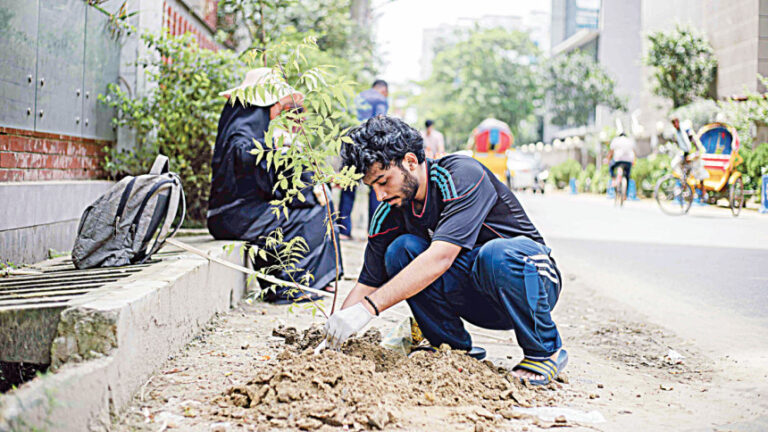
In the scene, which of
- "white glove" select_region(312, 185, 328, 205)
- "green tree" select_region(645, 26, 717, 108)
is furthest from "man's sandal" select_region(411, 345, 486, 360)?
"green tree" select_region(645, 26, 717, 108)

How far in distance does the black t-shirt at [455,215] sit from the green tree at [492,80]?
41.8 meters

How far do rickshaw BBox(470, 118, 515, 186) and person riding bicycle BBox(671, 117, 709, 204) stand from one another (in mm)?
4538

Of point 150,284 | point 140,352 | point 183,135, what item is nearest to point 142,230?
point 150,284

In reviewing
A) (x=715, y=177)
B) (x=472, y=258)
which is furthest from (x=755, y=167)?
(x=472, y=258)

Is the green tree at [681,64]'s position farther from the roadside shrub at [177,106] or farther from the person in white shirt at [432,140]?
the roadside shrub at [177,106]

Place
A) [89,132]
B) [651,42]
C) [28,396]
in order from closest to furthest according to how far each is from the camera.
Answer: [28,396]
[89,132]
[651,42]

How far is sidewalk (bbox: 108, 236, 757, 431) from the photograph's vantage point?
2434 mm

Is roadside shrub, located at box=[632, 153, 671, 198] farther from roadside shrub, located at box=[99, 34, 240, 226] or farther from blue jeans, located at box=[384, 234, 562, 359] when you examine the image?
blue jeans, located at box=[384, 234, 562, 359]

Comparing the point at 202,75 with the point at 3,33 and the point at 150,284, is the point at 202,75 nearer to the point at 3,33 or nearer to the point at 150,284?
the point at 3,33

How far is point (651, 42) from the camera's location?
1030 inches

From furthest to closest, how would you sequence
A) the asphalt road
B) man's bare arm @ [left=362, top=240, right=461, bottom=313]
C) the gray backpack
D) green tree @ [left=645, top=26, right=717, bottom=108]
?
green tree @ [left=645, top=26, right=717, bottom=108] < the asphalt road < the gray backpack < man's bare arm @ [left=362, top=240, right=461, bottom=313]

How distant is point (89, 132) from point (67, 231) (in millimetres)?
1053

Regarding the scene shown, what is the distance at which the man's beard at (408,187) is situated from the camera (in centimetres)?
290

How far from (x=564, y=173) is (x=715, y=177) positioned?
17509 millimetres
